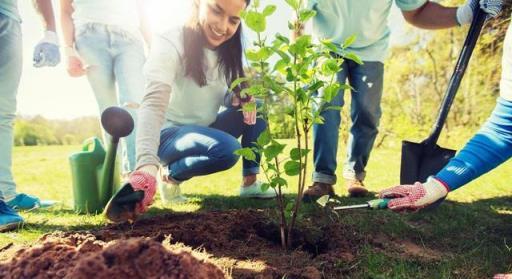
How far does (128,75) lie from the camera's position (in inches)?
130

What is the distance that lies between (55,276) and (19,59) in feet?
6.55

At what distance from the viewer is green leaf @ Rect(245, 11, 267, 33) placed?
159cm

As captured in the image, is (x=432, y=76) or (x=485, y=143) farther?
(x=432, y=76)

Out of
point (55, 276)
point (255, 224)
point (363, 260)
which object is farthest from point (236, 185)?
point (55, 276)

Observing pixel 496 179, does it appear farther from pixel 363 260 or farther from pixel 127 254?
pixel 127 254

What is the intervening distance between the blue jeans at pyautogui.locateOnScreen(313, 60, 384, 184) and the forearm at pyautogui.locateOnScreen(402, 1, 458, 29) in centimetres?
42

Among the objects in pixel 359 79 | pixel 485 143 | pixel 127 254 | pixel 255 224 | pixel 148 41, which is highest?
pixel 148 41

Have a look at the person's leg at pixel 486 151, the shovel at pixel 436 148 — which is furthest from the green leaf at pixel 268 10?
the shovel at pixel 436 148

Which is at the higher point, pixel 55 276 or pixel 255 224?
pixel 55 276

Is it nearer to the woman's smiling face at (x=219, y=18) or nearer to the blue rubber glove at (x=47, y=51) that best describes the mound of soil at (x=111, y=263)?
the woman's smiling face at (x=219, y=18)

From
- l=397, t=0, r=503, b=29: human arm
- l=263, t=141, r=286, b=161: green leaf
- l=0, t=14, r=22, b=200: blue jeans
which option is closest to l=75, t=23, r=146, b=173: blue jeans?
l=0, t=14, r=22, b=200: blue jeans

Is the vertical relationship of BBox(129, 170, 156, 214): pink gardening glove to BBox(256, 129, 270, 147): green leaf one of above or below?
below

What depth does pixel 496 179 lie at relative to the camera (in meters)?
4.43

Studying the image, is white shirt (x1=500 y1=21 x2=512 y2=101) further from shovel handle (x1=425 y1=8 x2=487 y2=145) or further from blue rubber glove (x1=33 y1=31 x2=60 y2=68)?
blue rubber glove (x1=33 y1=31 x2=60 y2=68)
